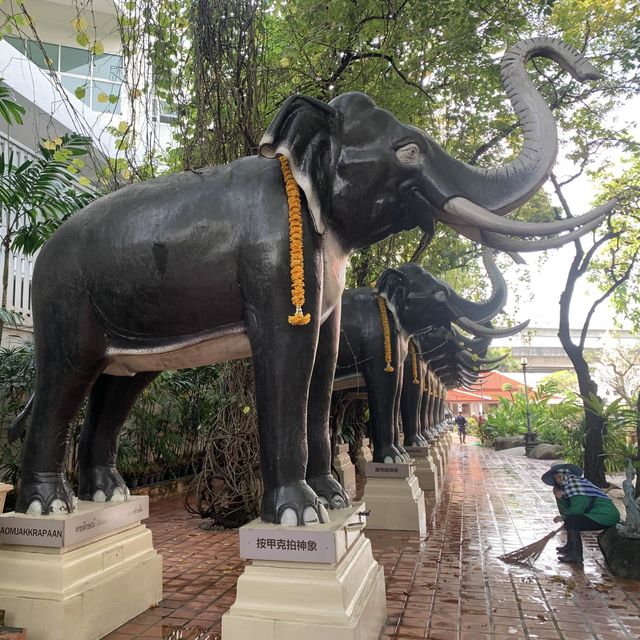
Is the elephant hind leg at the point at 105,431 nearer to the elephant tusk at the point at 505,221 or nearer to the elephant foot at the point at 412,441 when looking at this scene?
the elephant tusk at the point at 505,221

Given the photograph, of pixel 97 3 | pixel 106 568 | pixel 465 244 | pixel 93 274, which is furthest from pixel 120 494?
pixel 97 3

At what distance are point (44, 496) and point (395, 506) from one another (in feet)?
11.8

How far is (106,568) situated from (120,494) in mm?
413

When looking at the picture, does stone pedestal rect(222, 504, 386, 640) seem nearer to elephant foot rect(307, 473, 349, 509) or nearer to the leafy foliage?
elephant foot rect(307, 473, 349, 509)

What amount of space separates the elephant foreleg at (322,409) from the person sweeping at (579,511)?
99.7 inches

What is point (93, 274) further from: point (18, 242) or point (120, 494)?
point (18, 242)

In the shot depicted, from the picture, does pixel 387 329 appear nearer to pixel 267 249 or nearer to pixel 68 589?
pixel 267 249

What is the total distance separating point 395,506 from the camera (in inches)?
221

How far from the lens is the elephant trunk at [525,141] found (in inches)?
104

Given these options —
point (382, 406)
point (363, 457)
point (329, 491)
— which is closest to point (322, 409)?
point (329, 491)

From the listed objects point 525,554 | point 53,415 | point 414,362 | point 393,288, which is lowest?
point 525,554

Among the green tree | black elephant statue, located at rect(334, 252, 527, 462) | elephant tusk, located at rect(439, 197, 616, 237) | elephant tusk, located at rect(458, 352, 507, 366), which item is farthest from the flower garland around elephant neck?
elephant tusk, located at rect(458, 352, 507, 366)

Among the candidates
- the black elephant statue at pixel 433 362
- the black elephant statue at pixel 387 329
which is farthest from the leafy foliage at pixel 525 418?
the black elephant statue at pixel 387 329

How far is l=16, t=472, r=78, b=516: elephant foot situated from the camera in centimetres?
280
